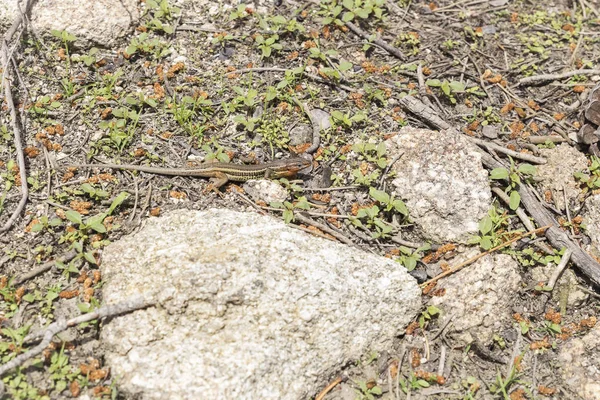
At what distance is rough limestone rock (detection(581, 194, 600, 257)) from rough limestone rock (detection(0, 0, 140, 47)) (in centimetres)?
494

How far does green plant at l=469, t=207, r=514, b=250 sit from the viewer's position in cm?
482

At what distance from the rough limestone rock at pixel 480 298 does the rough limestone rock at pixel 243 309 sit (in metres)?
0.32

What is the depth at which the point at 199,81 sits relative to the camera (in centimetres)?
574

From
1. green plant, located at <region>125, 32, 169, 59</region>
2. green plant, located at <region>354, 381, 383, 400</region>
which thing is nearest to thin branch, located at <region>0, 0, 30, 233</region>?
green plant, located at <region>125, 32, 169, 59</region>

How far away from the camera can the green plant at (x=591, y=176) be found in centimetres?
529

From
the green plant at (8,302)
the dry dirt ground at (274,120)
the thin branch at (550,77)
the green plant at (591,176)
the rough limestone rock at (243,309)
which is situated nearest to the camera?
the rough limestone rock at (243,309)

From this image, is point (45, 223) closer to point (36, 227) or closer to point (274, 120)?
point (36, 227)

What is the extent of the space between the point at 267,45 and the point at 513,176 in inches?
112

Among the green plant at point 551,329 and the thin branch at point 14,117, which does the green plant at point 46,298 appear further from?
the green plant at point 551,329

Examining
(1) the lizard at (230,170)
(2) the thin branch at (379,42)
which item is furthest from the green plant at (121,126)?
(2) the thin branch at (379,42)

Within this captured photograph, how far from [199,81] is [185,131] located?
641 millimetres

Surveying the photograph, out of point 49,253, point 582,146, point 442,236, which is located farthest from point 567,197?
point 49,253

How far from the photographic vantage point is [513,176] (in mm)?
5145

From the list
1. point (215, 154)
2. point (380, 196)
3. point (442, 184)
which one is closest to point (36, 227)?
point (215, 154)
